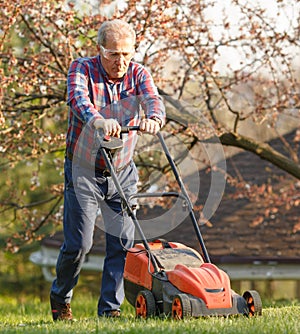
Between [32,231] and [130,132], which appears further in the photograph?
[32,231]

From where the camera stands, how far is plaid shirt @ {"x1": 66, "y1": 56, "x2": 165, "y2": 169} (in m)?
5.11

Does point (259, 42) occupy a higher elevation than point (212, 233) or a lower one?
higher

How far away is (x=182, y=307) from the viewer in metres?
4.43

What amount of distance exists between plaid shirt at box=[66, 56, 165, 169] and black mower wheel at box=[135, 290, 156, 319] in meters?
0.91

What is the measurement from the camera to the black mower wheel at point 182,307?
14.5 ft

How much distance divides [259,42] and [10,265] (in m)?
16.8

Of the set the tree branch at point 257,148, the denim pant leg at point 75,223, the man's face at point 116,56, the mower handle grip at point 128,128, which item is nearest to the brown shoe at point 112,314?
the denim pant leg at point 75,223

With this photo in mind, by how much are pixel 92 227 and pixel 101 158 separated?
1.57ft

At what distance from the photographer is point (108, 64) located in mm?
5070

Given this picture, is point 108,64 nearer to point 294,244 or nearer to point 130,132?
→ point 130,132

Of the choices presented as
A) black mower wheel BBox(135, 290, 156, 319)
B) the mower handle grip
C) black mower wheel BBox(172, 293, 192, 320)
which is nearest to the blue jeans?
black mower wheel BBox(135, 290, 156, 319)

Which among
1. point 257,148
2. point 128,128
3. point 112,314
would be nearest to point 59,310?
point 112,314

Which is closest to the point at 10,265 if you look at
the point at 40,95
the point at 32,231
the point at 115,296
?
the point at 32,231

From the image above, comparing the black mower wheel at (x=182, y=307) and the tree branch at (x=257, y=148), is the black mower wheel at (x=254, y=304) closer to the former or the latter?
the black mower wheel at (x=182, y=307)
